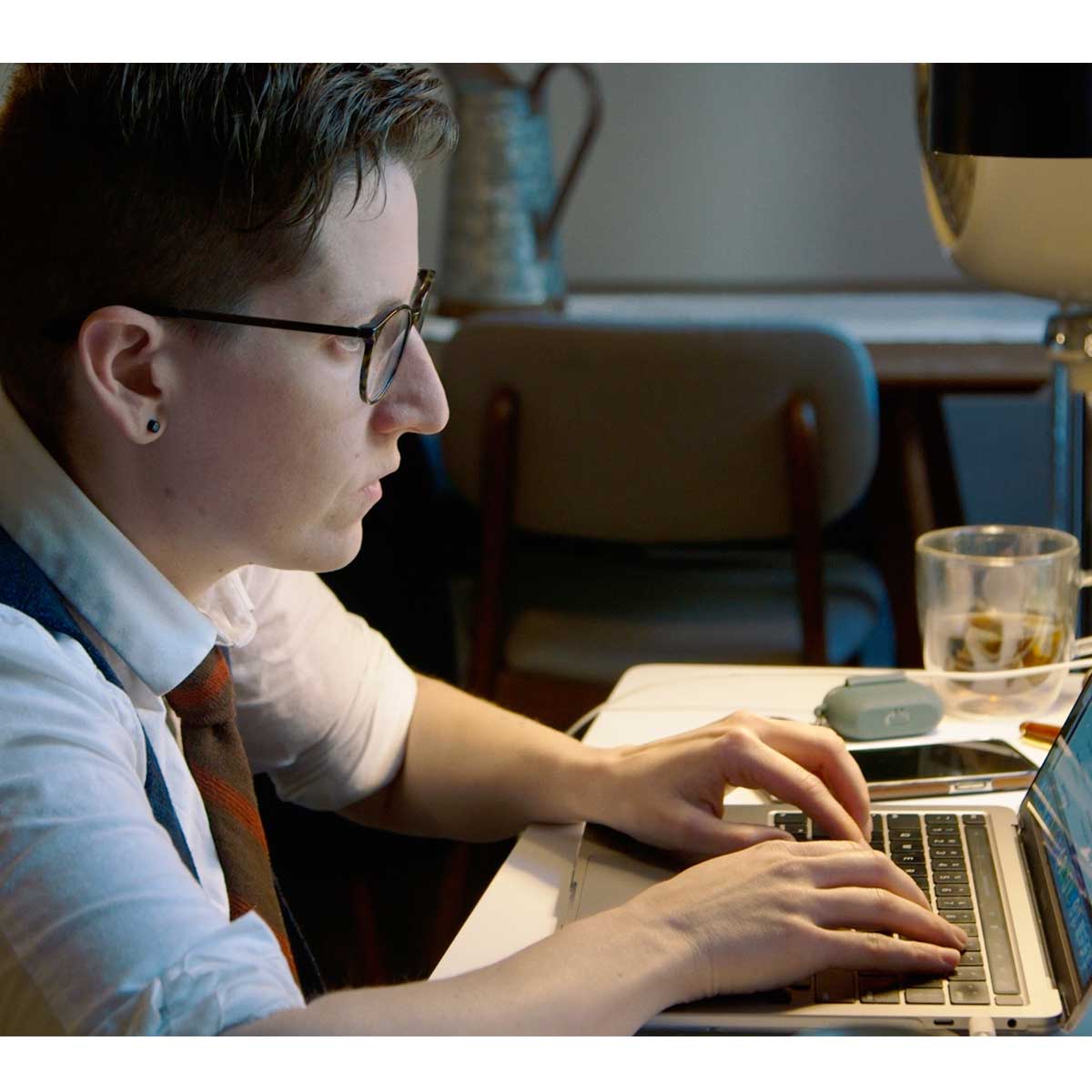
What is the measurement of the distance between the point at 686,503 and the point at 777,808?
938mm

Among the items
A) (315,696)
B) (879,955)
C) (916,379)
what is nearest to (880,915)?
(879,955)

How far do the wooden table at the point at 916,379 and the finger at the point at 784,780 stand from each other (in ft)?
3.20

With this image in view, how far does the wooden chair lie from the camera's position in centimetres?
185

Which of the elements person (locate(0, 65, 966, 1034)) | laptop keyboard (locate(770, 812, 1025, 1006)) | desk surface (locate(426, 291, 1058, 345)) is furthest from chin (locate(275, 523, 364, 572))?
desk surface (locate(426, 291, 1058, 345))

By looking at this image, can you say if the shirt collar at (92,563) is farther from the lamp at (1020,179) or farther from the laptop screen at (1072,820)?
the lamp at (1020,179)

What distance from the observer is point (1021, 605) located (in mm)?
1198

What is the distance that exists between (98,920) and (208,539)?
0.27 meters

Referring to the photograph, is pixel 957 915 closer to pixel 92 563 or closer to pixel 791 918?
pixel 791 918

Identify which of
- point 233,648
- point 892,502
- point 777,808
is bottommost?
point 892,502

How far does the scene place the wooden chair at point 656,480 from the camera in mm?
1853

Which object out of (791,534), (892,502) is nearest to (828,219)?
(892,502)

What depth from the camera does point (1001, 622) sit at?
1199 millimetres

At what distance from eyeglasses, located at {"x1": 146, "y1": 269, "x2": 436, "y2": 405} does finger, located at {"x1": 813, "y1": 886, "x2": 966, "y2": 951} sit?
367 mm
